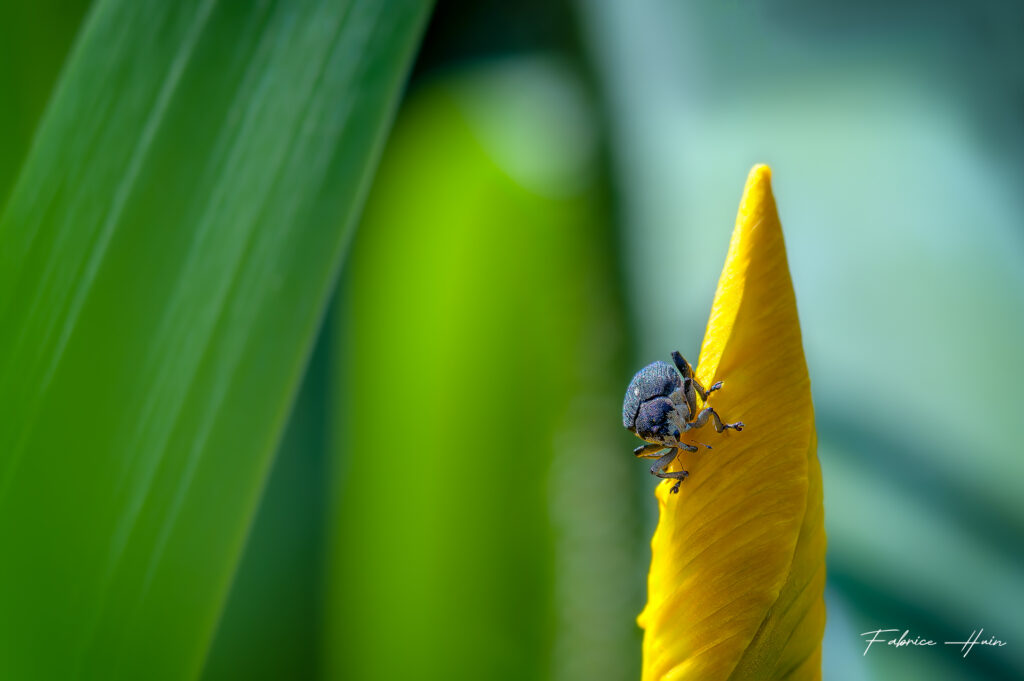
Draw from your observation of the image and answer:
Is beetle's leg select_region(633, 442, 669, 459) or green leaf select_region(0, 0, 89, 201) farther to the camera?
green leaf select_region(0, 0, 89, 201)

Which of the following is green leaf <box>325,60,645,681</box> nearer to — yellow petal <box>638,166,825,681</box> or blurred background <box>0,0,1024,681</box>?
blurred background <box>0,0,1024,681</box>

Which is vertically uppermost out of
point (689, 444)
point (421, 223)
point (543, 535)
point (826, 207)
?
point (826, 207)

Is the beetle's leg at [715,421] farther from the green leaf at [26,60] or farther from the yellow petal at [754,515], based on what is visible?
the green leaf at [26,60]

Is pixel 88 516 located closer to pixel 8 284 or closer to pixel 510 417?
pixel 8 284

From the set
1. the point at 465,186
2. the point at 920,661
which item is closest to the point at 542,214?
the point at 465,186
